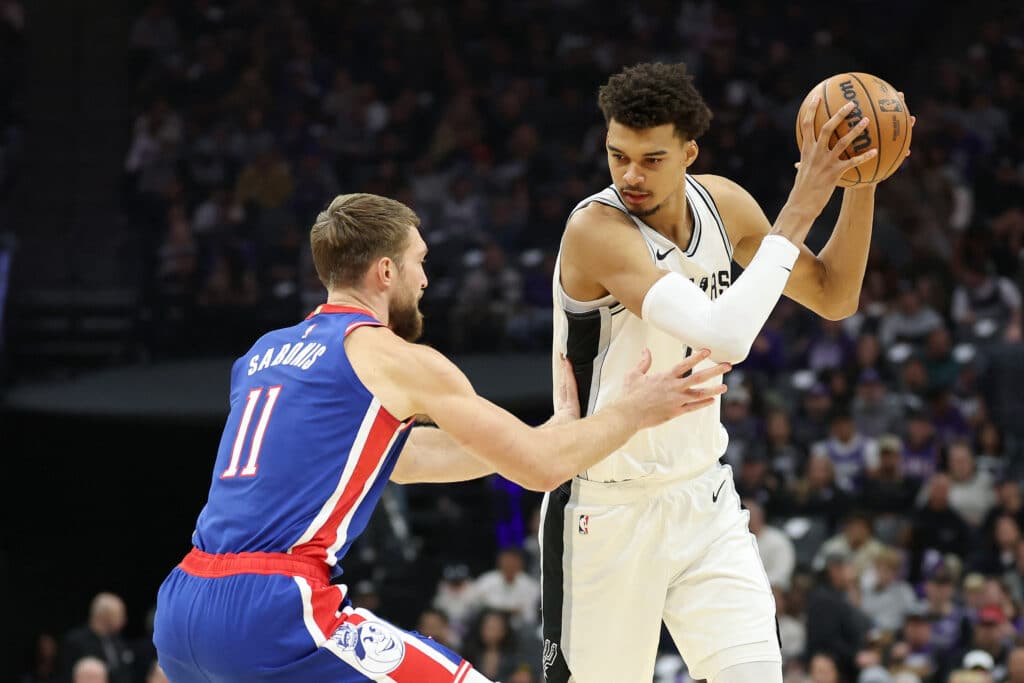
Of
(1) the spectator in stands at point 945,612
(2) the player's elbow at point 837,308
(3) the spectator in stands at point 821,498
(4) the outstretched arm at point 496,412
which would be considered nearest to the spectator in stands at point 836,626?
(1) the spectator in stands at point 945,612

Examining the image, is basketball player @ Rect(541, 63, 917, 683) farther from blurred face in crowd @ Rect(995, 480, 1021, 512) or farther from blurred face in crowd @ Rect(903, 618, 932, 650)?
blurred face in crowd @ Rect(995, 480, 1021, 512)

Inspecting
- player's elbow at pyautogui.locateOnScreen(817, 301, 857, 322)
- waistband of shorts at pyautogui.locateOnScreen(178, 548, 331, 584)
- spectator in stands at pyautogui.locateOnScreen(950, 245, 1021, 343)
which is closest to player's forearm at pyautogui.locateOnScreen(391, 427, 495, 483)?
waistband of shorts at pyautogui.locateOnScreen(178, 548, 331, 584)

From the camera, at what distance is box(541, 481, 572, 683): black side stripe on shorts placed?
16.0ft

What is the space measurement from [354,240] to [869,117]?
69.8 inches

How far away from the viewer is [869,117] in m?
4.67

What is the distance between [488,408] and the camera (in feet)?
13.1

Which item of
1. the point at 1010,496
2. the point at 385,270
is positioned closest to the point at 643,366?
the point at 385,270

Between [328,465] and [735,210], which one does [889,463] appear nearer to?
[735,210]

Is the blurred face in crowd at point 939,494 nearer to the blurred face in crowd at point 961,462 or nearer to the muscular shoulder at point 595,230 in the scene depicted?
the blurred face in crowd at point 961,462

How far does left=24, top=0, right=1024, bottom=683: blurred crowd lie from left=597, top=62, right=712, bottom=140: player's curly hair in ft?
20.7

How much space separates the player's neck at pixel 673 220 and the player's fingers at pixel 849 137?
562 millimetres

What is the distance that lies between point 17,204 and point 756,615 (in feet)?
46.1

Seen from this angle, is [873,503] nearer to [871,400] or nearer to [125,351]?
[871,400]

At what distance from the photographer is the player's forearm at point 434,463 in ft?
15.0
